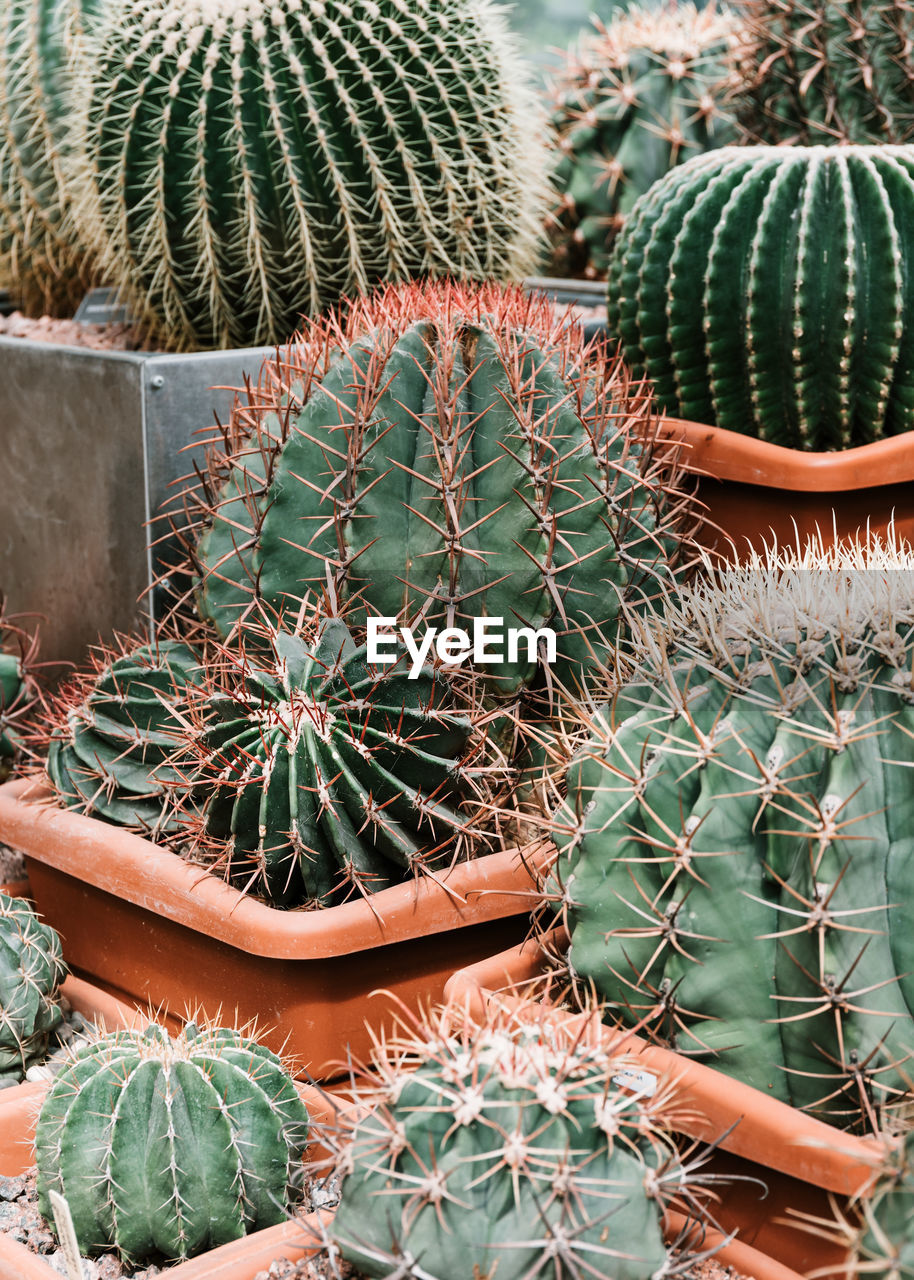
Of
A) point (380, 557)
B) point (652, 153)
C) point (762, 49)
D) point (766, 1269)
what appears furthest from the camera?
point (652, 153)

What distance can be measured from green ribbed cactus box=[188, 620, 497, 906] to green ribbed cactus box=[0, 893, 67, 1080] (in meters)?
0.21

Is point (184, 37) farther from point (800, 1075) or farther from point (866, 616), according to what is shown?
point (800, 1075)

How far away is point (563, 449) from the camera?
4.22ft

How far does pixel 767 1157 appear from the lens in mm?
874

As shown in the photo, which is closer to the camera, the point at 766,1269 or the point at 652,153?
the point at 766,1269

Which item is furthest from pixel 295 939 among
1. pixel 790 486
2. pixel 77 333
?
pixel 77 333

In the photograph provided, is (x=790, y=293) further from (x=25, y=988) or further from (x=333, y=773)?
(x=25, y=988)

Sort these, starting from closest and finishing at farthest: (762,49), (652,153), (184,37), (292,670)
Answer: (292,670) < (184,37) < (762,49) < (652,153)

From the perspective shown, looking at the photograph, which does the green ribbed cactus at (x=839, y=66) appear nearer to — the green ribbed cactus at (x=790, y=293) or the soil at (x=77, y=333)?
the green ribbed cactus at (x=790, y=293)

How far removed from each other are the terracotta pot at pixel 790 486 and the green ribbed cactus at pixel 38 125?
118 cm

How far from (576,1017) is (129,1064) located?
1.19ft

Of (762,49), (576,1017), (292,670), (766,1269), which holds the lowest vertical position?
(766,1269)

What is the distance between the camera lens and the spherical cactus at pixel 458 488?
1.26 m

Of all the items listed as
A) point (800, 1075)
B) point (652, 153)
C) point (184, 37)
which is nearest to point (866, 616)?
point (800, 1075)
